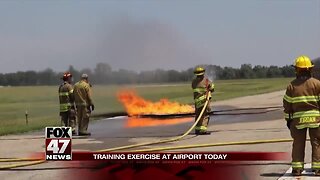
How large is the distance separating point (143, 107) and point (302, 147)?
14762 mm

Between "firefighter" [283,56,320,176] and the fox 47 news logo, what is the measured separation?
12.1 ft

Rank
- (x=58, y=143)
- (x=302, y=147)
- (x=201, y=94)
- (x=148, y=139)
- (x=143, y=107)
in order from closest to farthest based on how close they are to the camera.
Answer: (x=58, y=143)
(x=302, y=147)
(x=148, y=139)
(x=201, y=94)
(x=143, y=107)

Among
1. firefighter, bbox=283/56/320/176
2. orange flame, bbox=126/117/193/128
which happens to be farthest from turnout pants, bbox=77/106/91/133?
firefighter, bbox=283/56/320/176

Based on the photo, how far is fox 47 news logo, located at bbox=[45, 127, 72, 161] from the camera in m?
5.17

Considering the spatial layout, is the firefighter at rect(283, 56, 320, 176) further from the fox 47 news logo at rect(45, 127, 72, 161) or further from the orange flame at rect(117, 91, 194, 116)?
the orange flame at rect(117, 91, 194, 116)

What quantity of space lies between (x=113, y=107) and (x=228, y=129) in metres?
14.0

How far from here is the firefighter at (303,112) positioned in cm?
755

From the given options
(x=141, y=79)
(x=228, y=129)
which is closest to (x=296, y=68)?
(x=228, y=129)

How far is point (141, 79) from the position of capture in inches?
871

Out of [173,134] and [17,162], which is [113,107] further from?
[17,162]

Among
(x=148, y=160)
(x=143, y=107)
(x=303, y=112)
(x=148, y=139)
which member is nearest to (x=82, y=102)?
(x=148, y=139)

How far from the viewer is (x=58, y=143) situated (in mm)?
5211

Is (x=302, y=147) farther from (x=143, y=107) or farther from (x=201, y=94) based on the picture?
(x=143, y=107)

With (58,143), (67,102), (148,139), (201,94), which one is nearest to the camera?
(58,143)
